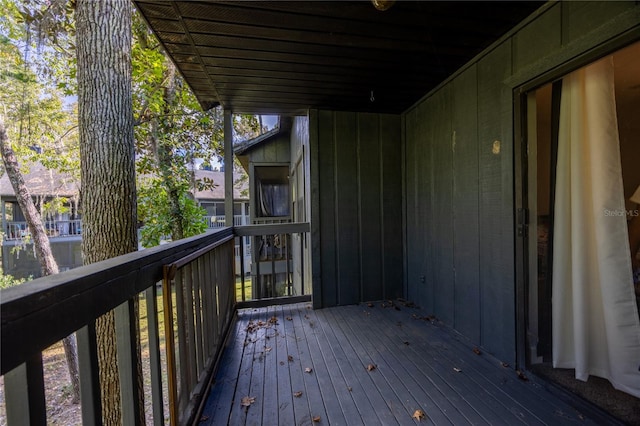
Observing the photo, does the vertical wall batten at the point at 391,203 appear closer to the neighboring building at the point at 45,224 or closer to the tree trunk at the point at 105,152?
the tree trunk at the point at 105,152

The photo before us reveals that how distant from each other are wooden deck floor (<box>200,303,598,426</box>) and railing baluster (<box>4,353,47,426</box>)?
1.37m

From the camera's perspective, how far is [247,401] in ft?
6.00

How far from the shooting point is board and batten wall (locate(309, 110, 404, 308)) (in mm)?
3475

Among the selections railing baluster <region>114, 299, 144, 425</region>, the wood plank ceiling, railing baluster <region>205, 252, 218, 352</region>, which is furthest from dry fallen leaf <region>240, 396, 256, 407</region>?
the wood plank ceiling

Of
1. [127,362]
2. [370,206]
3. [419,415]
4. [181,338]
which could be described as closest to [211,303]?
[181,338]

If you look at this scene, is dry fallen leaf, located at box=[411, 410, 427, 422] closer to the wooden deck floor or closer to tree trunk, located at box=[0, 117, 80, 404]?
the wooden deck floor

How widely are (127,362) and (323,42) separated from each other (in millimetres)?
2239

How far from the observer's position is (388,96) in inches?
124

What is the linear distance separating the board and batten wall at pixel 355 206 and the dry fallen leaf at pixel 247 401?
165cm

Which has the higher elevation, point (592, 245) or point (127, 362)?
point (592, 245)

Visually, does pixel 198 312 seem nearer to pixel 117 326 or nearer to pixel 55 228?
pixel 117 326

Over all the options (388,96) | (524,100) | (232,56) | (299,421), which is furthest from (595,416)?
(232,56)

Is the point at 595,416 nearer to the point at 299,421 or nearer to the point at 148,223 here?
the point at 299,421

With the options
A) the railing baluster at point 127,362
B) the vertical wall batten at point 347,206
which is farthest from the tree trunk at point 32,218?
the railing baluster at point 127,362
